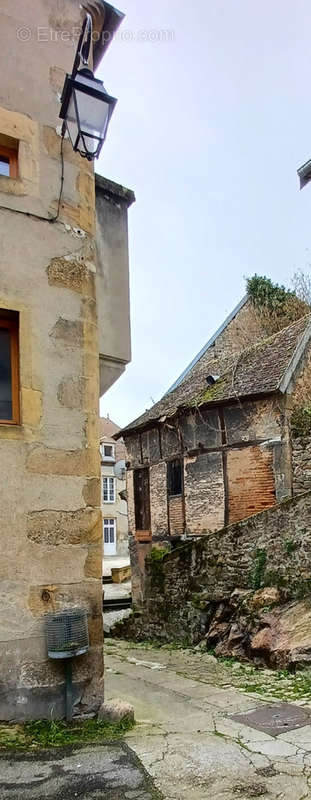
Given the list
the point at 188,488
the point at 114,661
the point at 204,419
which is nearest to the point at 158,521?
the point at 188,488

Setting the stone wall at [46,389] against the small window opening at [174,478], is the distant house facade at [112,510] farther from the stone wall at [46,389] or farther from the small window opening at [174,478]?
the stone wall at [46,389]

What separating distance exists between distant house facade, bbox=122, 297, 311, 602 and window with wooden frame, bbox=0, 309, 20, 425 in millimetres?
7816

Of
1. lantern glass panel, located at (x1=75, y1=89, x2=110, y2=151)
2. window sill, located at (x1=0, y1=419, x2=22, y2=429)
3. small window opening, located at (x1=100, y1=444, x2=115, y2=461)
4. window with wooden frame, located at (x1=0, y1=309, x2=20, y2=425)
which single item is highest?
small window opening, located at (x1=100, y1=444, x2=115, y2=461)

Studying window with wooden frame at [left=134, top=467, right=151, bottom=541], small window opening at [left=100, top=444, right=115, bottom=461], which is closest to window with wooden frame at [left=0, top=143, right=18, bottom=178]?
window with wooden frame at [left=134, top=467, right=151, bottom=541]

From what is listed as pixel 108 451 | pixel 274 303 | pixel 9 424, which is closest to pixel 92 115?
pixel 9 424

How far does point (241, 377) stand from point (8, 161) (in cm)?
915

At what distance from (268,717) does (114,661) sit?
4.16 metres

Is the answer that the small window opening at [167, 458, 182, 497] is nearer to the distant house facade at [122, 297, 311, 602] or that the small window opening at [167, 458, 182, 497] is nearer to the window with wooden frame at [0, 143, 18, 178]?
the distant house facade at [122, 297, 311, 602]

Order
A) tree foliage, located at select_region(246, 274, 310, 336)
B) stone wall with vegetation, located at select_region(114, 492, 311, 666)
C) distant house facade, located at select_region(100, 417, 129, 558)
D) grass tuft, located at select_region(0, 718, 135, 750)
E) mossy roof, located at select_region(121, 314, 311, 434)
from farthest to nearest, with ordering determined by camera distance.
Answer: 1. distant house facade, located at select_region(100, 417, 129, 558)
2. tree foliage, located at select_region(246, 274, 310, 336)
3. mossy roof, located at select_region(121, 314, 311, 434)
4. stone wall with vegetation, located at select_region(114, 492, 311, 666)
5. grass tuft, located at select_region(0, 718, 135, 750)

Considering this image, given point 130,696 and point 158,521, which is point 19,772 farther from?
point 158,521

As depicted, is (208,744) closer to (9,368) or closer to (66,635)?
(66,635)

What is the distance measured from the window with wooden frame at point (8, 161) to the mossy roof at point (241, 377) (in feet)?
25.6

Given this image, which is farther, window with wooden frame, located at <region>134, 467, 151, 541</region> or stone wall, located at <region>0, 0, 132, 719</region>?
window with wooden frame, located at <region>134, 467, 151, 541</region>

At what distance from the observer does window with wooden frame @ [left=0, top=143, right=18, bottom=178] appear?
188 inches
